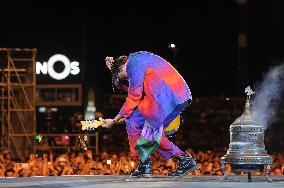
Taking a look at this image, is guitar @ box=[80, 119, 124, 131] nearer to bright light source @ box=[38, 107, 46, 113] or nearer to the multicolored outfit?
the multicolored outfit

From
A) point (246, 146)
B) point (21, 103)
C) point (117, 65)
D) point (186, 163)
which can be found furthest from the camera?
point (21, 103)

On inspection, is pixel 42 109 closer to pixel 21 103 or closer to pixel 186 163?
pixel 21 103

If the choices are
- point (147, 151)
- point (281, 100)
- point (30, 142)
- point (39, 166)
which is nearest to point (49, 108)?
point (281, 100)

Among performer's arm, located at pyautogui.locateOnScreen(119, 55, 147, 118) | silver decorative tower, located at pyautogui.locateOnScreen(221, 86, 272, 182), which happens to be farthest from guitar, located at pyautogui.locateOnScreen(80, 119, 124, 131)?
silver decorative tower, located at pyautogui.locateOnScreen(221, 86, 272, 182)

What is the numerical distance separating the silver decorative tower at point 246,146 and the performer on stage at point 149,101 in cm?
54

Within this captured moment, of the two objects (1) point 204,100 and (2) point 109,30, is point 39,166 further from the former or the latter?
(2) point 109,30

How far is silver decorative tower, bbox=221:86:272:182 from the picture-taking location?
385 inches

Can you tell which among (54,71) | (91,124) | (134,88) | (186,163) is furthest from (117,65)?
(54,71)

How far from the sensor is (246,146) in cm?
987

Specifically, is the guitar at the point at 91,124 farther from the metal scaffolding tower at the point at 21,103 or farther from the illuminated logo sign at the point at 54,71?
the illuminated logo sign at the point at 54,71

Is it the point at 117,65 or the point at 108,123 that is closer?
the point at 108,123

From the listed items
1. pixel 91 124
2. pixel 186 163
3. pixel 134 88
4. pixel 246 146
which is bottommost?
pixel 186 163

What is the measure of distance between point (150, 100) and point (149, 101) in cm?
2

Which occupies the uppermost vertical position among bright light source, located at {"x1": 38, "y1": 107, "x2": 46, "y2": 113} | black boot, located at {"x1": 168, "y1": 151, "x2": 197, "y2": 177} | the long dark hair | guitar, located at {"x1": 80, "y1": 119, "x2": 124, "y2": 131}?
bright light source, located at {"x1": 38, "y1": 107, "x2": 46, "y2": 113}
